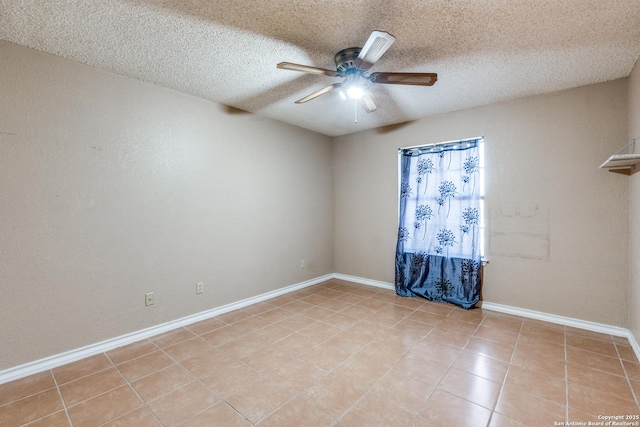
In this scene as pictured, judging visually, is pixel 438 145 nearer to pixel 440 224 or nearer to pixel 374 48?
pixel 440 224

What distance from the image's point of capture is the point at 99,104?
2.51m

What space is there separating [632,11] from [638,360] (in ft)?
8.39

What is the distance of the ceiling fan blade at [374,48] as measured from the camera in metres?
1.67

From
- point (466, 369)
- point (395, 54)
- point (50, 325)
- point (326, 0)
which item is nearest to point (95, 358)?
point (50, 325)

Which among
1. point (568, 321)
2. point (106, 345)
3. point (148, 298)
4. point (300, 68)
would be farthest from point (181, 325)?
point (568, 321)

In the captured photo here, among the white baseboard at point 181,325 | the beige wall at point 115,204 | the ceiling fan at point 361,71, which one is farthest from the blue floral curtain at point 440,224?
the beige wall at point 115,204

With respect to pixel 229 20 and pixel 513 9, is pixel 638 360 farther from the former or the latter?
pixel 229 20

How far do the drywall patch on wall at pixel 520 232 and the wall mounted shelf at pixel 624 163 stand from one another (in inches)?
26.2

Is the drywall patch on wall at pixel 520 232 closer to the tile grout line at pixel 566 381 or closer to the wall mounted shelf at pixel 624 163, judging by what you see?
the wall mounted shelf at pixel 624 163

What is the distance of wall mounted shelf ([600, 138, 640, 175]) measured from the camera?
2.28 metres

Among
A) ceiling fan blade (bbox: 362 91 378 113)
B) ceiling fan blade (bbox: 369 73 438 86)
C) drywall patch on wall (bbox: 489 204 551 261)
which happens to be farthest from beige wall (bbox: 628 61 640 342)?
ceiling fan blade (bbox: 362 91 378 113)

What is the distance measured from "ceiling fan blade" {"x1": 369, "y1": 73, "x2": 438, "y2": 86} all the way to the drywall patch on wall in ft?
6.73

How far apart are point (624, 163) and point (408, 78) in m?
2.13

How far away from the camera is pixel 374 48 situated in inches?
72.3
